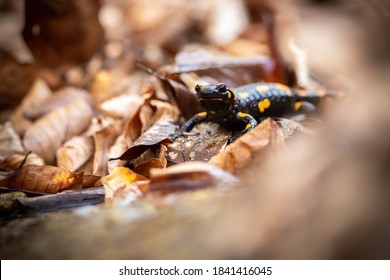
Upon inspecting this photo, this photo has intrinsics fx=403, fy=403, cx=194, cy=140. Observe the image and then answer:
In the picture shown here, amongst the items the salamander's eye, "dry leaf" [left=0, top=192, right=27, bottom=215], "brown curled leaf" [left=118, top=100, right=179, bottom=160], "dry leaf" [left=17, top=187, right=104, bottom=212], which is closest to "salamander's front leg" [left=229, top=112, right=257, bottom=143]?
the salamander's eye

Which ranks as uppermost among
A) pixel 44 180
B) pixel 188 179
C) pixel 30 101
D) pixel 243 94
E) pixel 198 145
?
pixel 188 179

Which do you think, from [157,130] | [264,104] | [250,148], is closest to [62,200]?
[157,130]

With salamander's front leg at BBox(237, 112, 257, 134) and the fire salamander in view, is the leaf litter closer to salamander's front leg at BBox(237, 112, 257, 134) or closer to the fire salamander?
the fire salamander

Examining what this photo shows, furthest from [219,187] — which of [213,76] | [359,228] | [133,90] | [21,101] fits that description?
[21,101]

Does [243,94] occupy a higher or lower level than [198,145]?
higher

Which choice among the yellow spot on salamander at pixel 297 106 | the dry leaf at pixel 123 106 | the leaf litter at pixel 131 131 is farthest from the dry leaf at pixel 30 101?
the yellow spot on salamander at pixel 297 106

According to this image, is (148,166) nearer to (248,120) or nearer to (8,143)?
(248,120)
